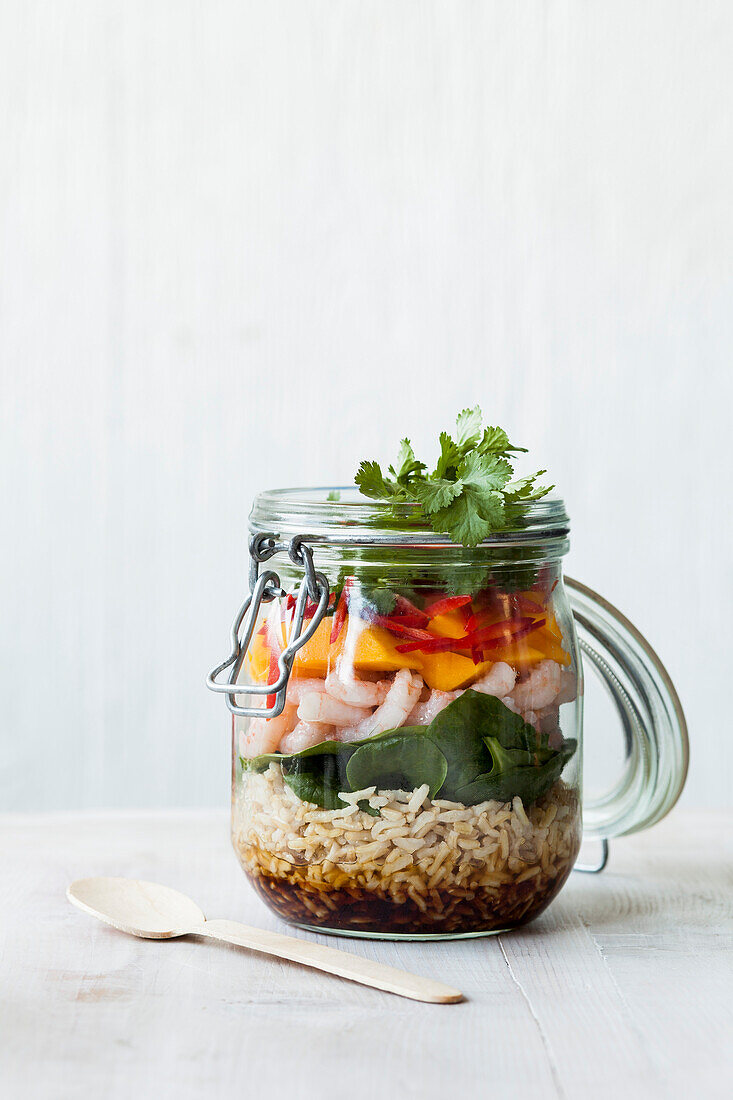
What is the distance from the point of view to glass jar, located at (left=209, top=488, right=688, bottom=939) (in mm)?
613

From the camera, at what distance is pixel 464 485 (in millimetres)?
620

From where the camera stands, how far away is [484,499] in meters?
0.61

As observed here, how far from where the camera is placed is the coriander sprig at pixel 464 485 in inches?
24.1

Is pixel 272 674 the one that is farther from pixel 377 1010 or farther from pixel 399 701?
pixel 377 1010

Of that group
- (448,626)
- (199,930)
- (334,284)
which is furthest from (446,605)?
(334,284)

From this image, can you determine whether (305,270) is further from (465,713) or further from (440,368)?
(465,713)

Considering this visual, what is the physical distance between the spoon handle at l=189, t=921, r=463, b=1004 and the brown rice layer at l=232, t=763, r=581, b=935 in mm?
29

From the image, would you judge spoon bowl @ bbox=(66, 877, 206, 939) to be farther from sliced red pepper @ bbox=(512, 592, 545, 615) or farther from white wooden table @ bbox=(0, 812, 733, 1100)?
sliced red pepper @ bbox=(512, 592, 545, 615)

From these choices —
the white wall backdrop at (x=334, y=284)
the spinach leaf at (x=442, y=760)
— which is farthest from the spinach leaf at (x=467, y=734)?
the white wall backdrop at (x=334, y=284)

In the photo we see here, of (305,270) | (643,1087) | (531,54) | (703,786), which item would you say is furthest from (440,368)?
(643,1087)

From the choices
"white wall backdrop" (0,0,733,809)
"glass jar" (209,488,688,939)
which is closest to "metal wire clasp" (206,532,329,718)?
"glass jar" (209,488,688,939)

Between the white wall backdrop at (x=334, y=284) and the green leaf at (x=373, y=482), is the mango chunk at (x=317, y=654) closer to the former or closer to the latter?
the green leaf at (x=373, y=482)

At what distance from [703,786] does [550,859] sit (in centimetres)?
64

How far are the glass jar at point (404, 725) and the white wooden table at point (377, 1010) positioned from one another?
0.04 m
